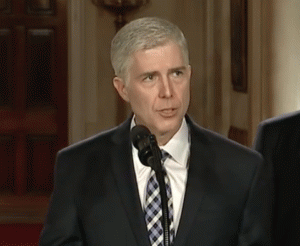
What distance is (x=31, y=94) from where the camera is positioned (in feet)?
23.6

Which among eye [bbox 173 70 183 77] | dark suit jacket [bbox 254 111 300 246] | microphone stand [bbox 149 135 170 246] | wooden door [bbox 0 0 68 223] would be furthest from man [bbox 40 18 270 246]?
wooden door [bbox 0 0 68 223]

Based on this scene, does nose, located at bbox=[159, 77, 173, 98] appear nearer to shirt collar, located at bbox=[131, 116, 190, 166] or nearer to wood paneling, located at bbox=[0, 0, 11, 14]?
shirt collar, located at bbox=[131, 116, 190, 166]

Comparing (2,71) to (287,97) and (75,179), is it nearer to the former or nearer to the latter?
(287,97)

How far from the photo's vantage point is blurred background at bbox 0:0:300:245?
6887 mm

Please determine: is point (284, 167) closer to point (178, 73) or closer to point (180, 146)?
point (180, 146)

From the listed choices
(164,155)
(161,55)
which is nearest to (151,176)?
(164,155)

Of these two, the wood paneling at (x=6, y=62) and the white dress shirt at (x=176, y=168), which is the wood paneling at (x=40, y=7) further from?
the white dress shirt at (x=176, y=168)

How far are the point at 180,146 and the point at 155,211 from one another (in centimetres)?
15

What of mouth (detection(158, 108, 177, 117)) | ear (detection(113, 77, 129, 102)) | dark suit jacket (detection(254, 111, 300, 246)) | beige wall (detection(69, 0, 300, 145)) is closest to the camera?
mouth (detection(158, 108, 177, 117))

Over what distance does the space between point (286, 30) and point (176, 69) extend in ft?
10.5

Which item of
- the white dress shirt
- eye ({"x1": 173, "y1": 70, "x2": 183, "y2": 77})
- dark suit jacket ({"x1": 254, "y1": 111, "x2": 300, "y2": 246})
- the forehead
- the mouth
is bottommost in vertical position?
dark suit jacket ({"x1": 254, "y1": 111, "x2": 300, "y2": 246})

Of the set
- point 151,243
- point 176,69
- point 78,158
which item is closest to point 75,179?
point 78,158

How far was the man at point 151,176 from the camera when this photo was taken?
4.99 feet

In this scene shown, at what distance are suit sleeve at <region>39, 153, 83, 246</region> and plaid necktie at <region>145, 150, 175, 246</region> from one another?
15cm
